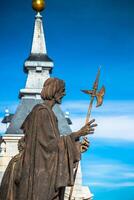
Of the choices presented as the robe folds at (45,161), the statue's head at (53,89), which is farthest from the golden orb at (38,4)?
the robe folds at (45,161)

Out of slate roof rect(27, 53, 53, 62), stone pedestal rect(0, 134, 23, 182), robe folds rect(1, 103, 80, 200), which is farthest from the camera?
slate roof rect(27, 53, 53, 62)

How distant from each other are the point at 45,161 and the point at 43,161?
3 centimetres

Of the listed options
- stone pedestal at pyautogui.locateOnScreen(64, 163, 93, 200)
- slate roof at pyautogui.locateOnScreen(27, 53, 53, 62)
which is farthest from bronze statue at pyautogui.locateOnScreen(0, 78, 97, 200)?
slate roof at pyautogui.locateOnScreen(27, 53, 53, 62)

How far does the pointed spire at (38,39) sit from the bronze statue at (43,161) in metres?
49.4

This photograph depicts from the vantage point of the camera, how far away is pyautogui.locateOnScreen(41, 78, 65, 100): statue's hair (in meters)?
13.0

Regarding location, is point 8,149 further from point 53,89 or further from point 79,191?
point 53,89

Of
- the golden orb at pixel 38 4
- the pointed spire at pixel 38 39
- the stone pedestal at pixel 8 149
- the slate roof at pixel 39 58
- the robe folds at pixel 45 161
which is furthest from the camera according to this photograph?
the pointed spire at pixel 38 39

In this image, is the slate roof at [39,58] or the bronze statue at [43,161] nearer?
the bronze statue at [43,161]

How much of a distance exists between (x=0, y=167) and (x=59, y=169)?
41.6 m

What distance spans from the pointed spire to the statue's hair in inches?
1936

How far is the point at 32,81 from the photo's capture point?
203 feet

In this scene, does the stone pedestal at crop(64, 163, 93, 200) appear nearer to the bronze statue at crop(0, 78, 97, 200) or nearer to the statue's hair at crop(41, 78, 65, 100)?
the statue's hair at crop(41, 78, 65, 100)

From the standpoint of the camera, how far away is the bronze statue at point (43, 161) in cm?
1239

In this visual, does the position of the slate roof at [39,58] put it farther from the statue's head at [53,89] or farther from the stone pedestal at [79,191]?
the statue's head at [53,89]
